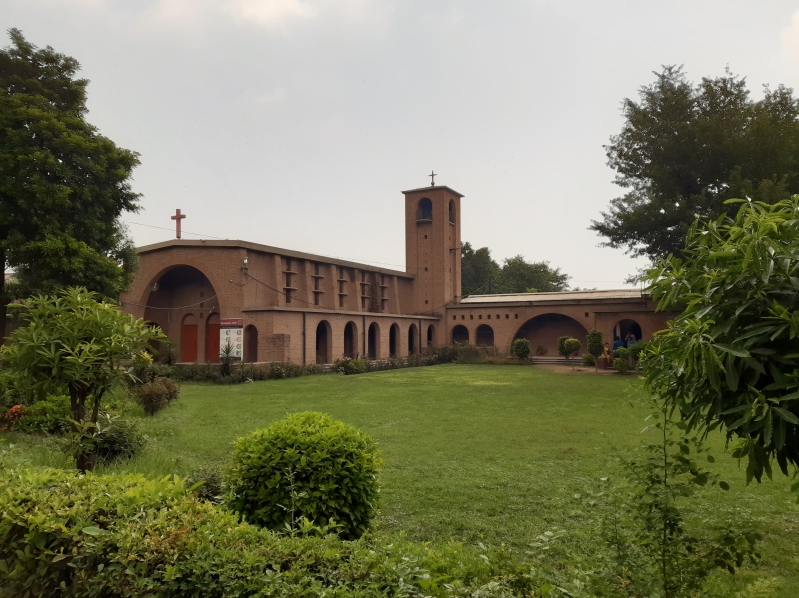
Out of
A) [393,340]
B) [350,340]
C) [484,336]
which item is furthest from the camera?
[484,336]

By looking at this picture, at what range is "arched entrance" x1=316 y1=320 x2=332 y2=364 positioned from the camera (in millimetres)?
27641

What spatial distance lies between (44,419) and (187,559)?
29.3 ft

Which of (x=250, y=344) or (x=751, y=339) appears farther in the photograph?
(x=250, y=344)

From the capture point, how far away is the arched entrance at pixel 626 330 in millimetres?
30562

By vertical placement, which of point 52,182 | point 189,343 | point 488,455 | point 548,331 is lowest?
point 488,455

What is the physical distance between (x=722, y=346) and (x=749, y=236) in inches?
20.3

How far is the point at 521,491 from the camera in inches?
261

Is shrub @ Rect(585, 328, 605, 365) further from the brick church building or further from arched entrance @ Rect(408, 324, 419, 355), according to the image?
arched entrance @ Rect(408, 324, 419, 355)

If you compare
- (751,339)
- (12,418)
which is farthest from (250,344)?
(751,339)

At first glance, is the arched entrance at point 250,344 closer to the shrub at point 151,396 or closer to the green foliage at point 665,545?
the shrub at point 151,396

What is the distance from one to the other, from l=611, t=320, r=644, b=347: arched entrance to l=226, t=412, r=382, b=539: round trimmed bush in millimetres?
28308

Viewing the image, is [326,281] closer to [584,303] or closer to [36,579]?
[584,303]

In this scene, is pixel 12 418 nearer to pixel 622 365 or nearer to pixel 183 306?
pixel 183 306

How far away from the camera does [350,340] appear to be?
30.8 meters
